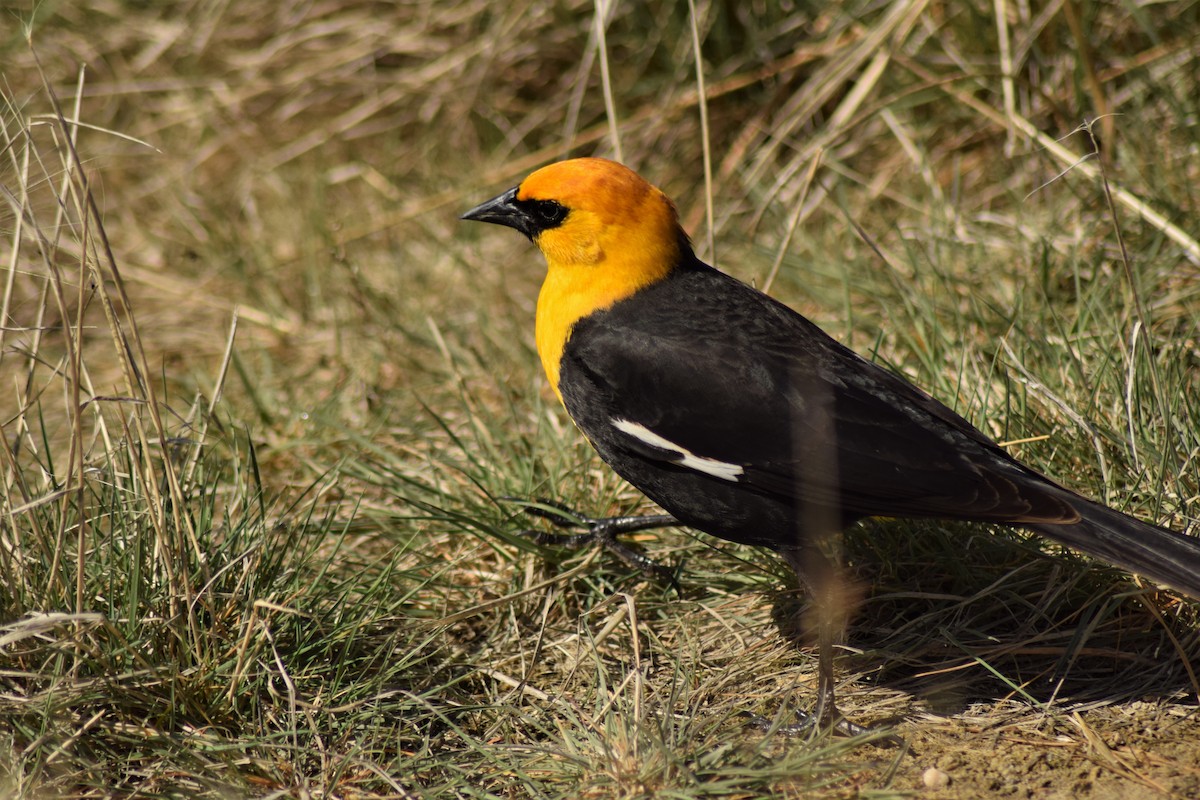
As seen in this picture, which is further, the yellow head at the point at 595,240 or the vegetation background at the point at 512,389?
the yellow head at the point at 595,240

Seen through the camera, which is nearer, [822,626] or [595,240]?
[822,626]

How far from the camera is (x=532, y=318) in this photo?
5.09 m

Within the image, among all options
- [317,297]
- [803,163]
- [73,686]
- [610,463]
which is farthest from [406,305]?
[73,686]

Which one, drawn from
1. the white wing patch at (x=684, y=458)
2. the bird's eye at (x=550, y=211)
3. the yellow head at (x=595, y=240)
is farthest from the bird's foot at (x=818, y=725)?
the bird's eye at (x=550, y=211)

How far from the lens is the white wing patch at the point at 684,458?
3080 millimetres

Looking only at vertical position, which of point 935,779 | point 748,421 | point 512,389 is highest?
point 748,421

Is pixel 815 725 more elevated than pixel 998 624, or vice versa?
pixel 998 624

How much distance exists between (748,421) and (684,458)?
195 millimetres

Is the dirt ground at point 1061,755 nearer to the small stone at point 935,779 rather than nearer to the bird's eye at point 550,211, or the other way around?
the small stone at point 935,779

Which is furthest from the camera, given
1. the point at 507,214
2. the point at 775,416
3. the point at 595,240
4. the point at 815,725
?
the point at 507,214

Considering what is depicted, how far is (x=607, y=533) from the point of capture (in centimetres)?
356

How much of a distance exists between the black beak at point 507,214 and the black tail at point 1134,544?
1.77 metres

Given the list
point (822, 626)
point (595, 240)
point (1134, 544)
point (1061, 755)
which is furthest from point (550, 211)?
point (1061, 755)

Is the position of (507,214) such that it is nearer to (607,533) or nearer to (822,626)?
(607,533)
